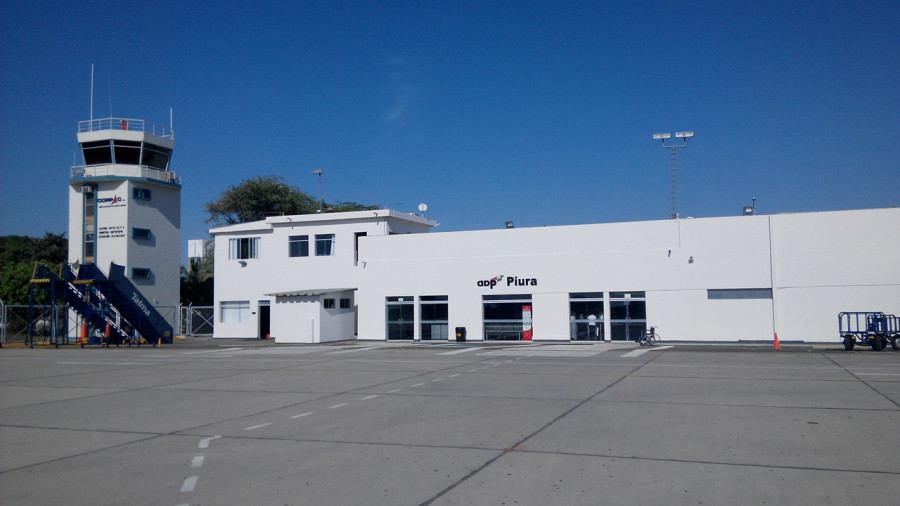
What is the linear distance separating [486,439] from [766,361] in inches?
632

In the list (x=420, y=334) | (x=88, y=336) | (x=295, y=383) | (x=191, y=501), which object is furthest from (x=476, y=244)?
(x=191, y=501)

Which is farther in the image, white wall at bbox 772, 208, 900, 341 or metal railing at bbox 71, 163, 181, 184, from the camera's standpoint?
metal railing at bbox 71, 163, 181, 184

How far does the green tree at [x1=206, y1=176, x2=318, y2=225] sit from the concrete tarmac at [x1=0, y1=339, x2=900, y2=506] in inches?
2092

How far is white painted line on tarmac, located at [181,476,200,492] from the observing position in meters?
7.73

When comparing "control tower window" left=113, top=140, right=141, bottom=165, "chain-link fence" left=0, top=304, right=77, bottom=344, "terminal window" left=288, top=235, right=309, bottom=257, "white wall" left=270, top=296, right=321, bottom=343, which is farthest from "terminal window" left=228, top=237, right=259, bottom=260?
"control tower window" left=113, top=140, right=141, bottom=165

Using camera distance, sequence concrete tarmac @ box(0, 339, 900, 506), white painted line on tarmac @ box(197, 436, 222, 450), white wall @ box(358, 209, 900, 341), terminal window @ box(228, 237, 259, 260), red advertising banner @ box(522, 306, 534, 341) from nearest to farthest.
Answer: concrete tarmac @ box(0, 339, 900, 506), white painted line on tarmac @ box(197, 436, 222, 450), white wall @ box(358, 209, 900, 341), red advertising banner @ box(522, 306, 534, 341), terminal window @ box(228, 237, 259, 260)

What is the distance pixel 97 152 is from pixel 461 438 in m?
51.3

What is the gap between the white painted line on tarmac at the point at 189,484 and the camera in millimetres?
7734

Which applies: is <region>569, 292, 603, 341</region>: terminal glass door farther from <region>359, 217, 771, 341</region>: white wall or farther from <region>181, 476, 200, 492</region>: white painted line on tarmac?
<region>181, 476, 200, 492</region>: white painted line on tarmac

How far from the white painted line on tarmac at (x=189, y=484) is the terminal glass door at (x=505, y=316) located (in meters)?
31.0

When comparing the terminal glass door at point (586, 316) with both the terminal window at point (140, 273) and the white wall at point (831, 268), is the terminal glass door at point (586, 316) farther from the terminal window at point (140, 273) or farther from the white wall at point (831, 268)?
the terminal window at point (140, 273)

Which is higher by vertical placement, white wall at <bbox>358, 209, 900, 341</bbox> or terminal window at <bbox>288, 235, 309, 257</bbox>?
terminal window at <bbox>288, 235, 309, 257</bbox>

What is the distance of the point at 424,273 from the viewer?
40750 millimetres

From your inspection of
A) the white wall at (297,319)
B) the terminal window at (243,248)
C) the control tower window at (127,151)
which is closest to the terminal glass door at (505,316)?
the white wall at (297,319)
